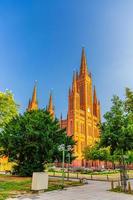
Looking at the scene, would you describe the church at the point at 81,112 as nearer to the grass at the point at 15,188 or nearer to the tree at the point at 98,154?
the tree at the point at 98,154

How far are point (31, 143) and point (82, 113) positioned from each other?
60525 mm

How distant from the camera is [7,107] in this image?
32.9 m

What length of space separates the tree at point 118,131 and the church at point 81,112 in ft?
176

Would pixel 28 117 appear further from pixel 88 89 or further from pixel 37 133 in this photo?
pixel 88 89

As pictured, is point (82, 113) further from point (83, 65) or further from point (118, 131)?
point (118, 131)

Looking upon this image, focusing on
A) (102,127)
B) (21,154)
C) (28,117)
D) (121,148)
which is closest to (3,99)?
(28,117)

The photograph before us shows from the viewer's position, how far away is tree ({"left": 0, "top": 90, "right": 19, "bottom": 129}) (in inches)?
1276

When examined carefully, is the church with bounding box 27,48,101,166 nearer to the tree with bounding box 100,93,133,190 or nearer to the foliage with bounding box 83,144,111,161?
the foliage with bounding box 83,144,111,161

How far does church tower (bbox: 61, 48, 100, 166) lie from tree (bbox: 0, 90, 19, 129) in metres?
40.8

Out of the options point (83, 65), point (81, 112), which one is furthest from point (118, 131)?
point (83, 65)

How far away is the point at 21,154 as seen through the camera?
916 inches

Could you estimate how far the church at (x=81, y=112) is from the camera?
75.1m

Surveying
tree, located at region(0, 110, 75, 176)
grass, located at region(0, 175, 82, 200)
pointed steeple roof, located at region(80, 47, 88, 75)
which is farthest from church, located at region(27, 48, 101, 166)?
grass, located at region(0, 175, 82, 200)

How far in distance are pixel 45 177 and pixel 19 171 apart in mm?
10602
